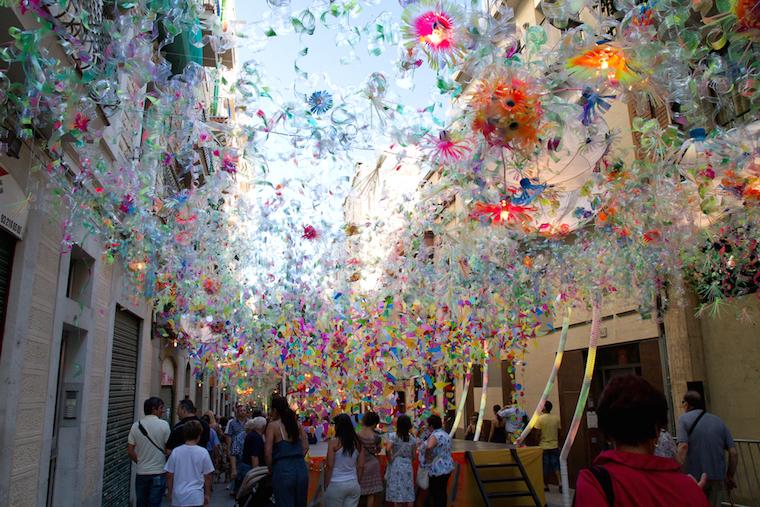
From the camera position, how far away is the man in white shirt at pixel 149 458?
22.4 ft

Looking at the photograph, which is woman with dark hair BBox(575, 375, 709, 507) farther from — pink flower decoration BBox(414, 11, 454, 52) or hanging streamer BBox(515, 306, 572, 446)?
hanging streamer BBox(515, 306, 572, 446)

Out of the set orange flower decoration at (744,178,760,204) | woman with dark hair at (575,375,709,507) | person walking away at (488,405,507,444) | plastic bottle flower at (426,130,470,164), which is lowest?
person walking away at (488,405,507,444)

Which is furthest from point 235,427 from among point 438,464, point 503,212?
point 503,212

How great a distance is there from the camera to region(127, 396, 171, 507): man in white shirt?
22.4 ft

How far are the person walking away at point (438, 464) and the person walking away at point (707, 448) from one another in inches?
106

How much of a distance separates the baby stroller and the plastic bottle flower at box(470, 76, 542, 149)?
390 centimetres

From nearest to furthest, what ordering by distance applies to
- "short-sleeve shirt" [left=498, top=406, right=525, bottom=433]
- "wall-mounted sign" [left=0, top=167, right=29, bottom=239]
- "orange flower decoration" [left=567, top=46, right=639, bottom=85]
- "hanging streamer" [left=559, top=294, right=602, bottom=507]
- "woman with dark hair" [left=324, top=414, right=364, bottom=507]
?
"orange flower decoration" [left=567, top=46, right=639, bottom=85]
"wall-mounted sign" [left=0, top=167, right=29, bottom=239]
"woman with dark hair" [left=324, top=414, right=364, bottom=507]
"hanging streamer" [left=559, top=294, right=602, bottom=507]
"short-sleeve shirt" [left=498, top=406, right=525, bottom=433]

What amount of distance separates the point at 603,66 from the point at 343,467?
186 inches

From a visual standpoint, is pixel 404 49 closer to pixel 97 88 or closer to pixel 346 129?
pixel 346 129

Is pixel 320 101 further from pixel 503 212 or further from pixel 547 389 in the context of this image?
pixel 547 389

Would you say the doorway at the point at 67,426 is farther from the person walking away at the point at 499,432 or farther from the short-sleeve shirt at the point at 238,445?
the person walking away at the point at 499,432

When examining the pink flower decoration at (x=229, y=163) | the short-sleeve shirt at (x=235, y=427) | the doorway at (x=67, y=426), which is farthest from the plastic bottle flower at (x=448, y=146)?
the short-sleeve shirt at (x=235, y=427)

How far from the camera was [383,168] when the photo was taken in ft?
27.0

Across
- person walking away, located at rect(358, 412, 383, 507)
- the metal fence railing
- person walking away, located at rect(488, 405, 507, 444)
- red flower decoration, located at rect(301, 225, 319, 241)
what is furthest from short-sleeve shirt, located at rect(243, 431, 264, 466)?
the metal fence railing
